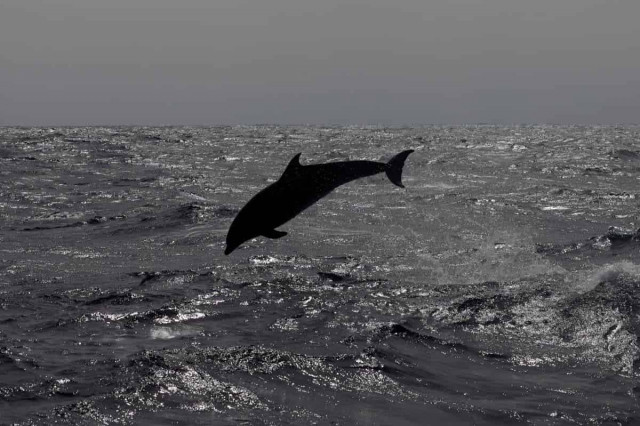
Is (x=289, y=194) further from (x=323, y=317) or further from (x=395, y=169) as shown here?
(x=323, y=317)

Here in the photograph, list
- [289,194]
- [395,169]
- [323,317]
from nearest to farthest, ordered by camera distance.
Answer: [289,194] < [395,169] < [323,317]

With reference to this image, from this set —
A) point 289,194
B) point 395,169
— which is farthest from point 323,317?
point 289,194

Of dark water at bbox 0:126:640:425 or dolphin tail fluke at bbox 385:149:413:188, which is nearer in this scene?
dark water at bbox 0:126:640:425

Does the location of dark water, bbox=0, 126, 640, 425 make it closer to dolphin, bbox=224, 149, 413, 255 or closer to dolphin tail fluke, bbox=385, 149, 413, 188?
dolphin, bbox=224, 149, 413, 255

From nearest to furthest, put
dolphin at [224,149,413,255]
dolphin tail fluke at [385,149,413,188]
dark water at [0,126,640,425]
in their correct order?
dark water at [0,126,640,425], dolphin at [224,149,413,255], dolphin tail fluke at [385,149,413,188]

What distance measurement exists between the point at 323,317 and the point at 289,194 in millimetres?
3445

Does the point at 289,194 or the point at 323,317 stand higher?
the point at 289,194

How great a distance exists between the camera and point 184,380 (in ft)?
28.8

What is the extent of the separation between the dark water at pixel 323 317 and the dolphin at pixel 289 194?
1.68m

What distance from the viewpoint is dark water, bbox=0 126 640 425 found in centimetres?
827

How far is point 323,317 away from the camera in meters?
11.8

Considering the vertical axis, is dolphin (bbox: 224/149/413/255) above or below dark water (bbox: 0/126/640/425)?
above

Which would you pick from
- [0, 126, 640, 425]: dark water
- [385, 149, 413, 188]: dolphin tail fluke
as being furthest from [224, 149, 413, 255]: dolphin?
[0, 126, 640, 425]: dark water

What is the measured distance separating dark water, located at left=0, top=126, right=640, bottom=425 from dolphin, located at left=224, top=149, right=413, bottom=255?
168cm
